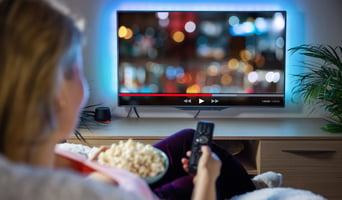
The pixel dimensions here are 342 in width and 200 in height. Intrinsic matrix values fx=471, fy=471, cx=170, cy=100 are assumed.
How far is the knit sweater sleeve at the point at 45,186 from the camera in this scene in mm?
580

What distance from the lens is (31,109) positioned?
2.36 ft

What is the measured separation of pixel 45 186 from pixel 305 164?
7.25ft

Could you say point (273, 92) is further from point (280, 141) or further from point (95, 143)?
point (95, 143)

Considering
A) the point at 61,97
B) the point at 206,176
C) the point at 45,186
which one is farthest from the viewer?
the point at 206,176

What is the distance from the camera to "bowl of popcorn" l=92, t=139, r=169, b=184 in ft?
4.60

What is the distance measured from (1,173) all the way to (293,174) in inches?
87.2

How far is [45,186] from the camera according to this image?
0.59 metres

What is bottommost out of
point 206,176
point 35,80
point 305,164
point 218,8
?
point 305,164

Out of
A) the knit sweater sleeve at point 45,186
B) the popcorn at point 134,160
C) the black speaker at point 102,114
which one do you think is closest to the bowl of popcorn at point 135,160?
the popcorn at point 134,160

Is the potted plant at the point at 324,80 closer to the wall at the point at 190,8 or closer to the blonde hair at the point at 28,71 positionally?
the wall at the point at 190,8

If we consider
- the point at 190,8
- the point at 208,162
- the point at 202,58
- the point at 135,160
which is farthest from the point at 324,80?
the point at 135,160

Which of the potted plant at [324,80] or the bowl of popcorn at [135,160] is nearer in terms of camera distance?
the bowl of popcorn at [135,160]

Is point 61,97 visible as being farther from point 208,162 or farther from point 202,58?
point 202,58

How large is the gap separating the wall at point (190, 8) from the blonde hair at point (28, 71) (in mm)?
2276
